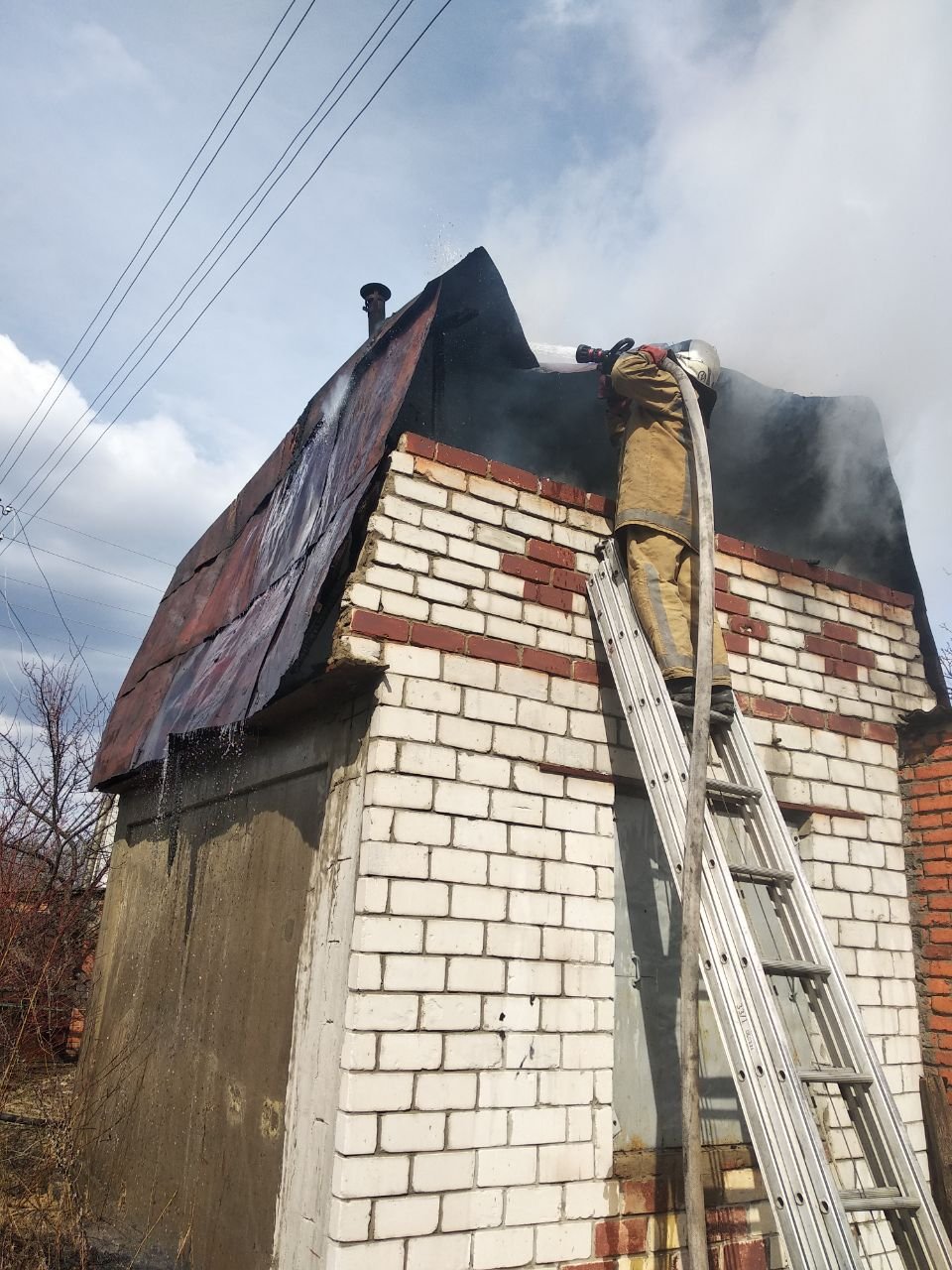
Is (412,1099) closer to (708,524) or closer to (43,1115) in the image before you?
(708,524)

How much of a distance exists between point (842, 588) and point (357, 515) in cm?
306

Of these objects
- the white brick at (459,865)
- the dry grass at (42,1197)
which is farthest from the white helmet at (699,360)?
the dry grass at (42,1197)

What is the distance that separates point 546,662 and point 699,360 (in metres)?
1.70

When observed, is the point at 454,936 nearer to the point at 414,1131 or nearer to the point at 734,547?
the point at 414,1131

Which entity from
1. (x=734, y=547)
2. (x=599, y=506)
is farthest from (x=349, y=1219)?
(x=734, y=547)

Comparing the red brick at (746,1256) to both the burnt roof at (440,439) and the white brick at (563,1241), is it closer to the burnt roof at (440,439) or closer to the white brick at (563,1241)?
the white brick at (563,1241)

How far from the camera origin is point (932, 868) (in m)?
5.04

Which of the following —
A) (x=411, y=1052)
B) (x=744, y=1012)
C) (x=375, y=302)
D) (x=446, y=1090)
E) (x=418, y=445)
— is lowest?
(x=446, y=1090)

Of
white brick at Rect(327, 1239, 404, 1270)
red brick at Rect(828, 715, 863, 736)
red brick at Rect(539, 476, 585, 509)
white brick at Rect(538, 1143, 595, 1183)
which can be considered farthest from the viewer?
red brick at Rect(828, 715, 863, 736)

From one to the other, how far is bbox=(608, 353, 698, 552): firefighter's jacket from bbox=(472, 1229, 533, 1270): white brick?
281 cm

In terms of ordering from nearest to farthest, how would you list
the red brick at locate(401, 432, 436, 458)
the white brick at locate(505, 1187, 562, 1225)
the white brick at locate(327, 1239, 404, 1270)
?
the white brick at locate(327, 1239, 404, 1270) → the white brick at locate(505, 1187, 562, 1225) → the red brick at locate(401, 432, 436, 458)

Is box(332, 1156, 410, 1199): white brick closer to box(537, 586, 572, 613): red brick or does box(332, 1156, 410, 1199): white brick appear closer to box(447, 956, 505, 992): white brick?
box(447, 956, 505, 992): white brick

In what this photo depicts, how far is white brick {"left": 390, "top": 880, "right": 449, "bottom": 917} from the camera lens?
3533 mm

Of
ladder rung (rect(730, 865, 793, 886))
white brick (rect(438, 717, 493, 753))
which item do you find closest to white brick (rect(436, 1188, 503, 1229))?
ladder rung (rect(730, 865, 793, 886))
